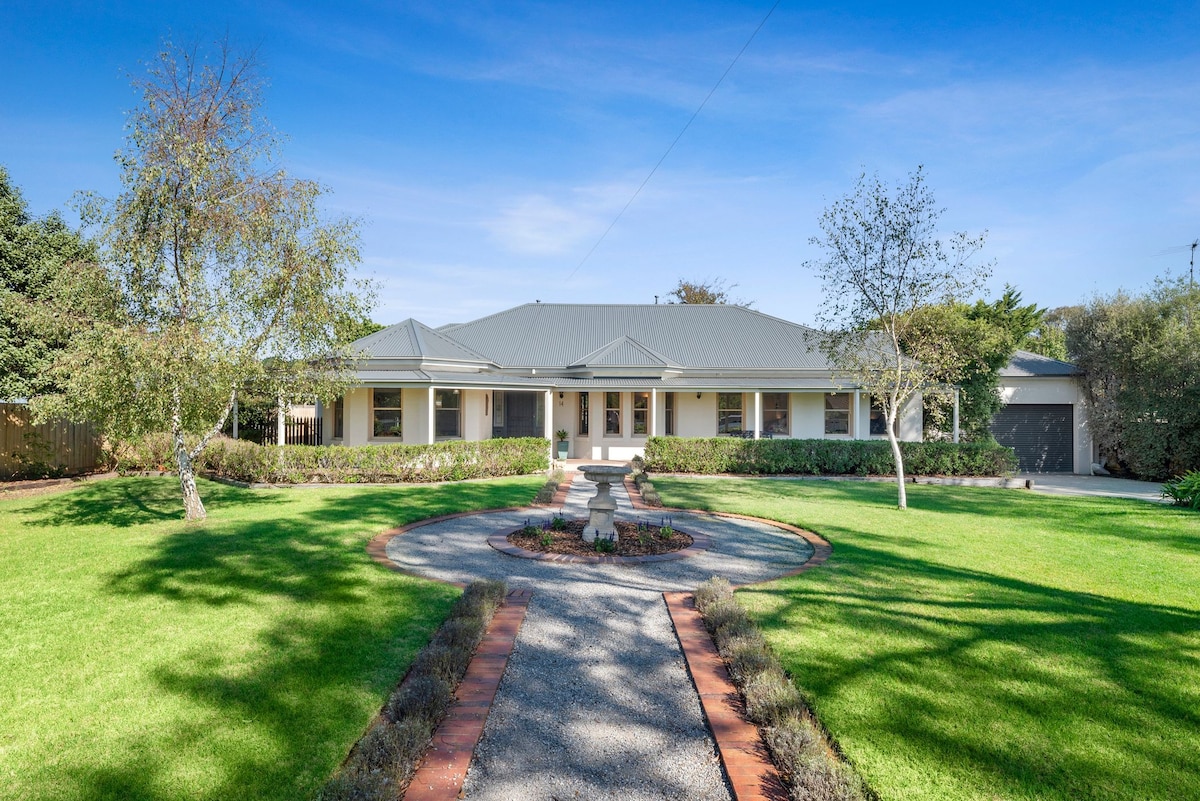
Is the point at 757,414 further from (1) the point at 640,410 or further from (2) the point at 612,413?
(2) the point at 612,413

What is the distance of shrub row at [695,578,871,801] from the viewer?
9.57ft

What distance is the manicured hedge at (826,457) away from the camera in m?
17.7

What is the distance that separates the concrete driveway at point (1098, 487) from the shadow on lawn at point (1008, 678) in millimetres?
11185

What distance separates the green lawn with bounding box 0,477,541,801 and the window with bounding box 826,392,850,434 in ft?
54.3

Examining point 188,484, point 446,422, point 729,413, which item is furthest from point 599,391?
point 188,484

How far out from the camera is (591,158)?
54.0 ft

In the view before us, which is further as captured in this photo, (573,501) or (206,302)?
(573,501)

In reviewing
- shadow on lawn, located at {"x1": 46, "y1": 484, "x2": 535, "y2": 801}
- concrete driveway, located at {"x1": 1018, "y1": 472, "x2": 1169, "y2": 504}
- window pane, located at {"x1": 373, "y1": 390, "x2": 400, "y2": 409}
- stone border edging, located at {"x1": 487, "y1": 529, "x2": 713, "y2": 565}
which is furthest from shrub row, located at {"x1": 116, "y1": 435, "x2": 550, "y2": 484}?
concrete driveway, located at {"x1": 1018, "y1": 472, "x2": 1169, "y2": 504}

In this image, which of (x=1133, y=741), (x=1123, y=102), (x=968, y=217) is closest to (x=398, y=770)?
(x=1133, y=741)

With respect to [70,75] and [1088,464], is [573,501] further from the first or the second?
[1088,464]

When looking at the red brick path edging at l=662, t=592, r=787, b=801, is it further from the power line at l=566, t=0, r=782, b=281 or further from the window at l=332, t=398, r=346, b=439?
the window at l=332, t=398, r=346, b=439

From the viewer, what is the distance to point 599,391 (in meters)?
21.4

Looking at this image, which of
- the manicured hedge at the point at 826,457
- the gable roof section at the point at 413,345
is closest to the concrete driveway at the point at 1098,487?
the manicured hedge at the point at 826,457

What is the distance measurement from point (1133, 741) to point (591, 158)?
51.5ft
